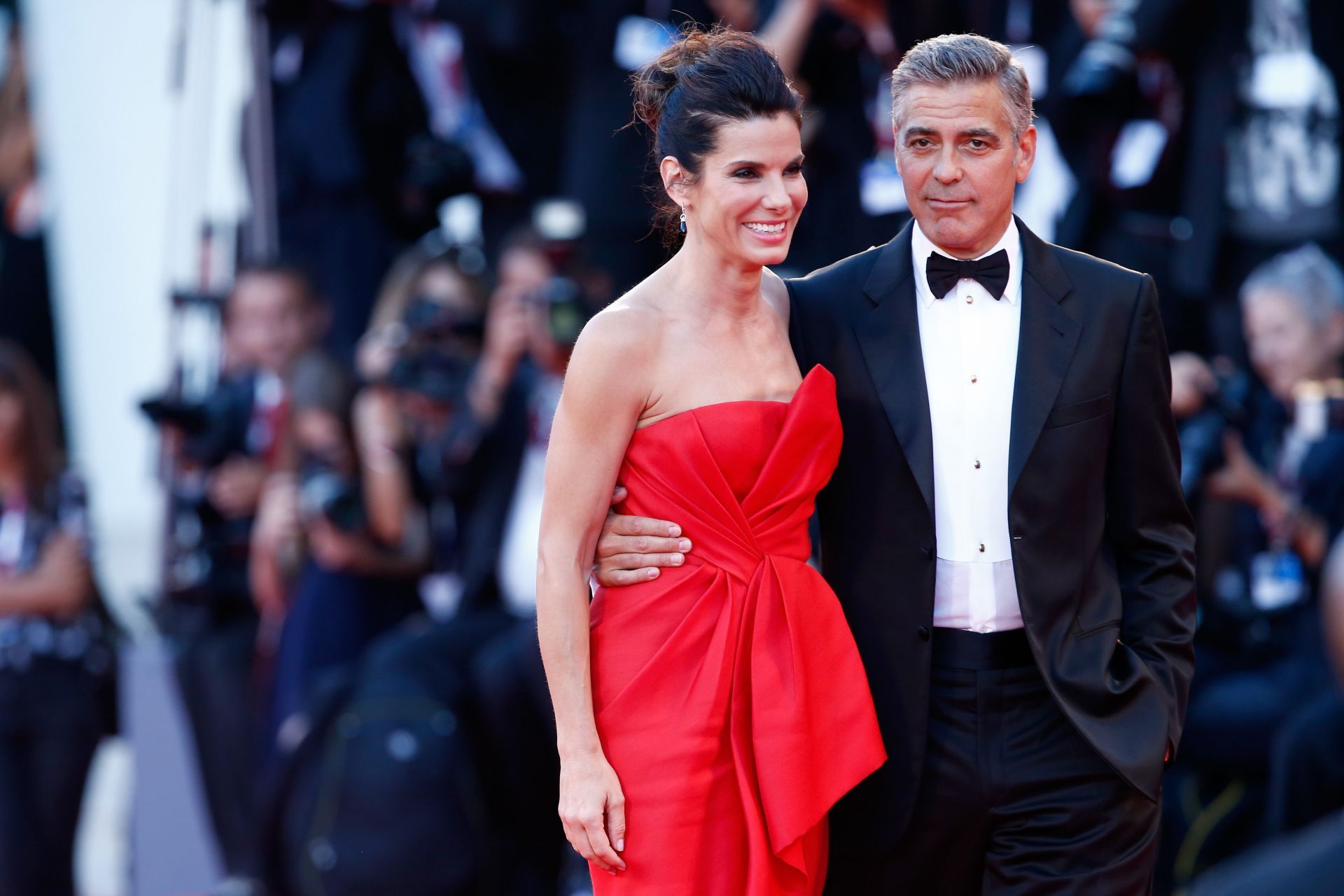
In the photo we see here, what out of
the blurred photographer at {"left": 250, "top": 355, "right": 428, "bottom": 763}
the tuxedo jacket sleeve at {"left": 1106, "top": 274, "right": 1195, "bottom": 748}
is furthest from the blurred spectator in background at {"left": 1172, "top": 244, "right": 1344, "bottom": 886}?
the blurred photographer at {"left": 250, "top": 355, "right": 428, "bottom": 763}

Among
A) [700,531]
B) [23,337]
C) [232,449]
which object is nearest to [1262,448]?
[700,531]

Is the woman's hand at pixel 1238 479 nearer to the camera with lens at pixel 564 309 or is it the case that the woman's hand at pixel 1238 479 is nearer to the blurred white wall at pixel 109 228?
the camera with lens at pixel 564 309

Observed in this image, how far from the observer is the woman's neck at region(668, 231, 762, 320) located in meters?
2.56

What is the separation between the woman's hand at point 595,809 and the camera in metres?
2.43

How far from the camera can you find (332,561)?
5156 millimetres

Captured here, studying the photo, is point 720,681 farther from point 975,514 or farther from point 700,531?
point 975,514

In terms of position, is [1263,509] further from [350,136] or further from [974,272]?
[350,136]

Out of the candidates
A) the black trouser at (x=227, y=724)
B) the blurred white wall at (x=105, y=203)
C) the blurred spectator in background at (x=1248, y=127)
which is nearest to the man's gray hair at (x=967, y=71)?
the blurred spectator in background at (x=1248, y=127)

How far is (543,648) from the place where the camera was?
2.49m

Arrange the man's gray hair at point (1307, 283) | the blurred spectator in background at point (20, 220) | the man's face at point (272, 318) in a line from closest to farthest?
the man's gray hair at point (1307, 283) → the man's face at point (272, 318) → the blurred spectator in background at point (20, 220)

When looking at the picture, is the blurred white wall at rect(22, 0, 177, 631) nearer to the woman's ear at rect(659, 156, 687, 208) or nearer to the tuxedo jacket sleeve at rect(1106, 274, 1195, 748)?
the woman's ear at rect(659, 156, 687, 208)

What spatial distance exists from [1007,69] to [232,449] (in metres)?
4.01

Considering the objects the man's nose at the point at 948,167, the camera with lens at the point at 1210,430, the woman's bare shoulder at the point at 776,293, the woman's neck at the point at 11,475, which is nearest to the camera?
the man's nose at the point at 948,167

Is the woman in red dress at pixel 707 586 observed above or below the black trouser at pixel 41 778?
above
